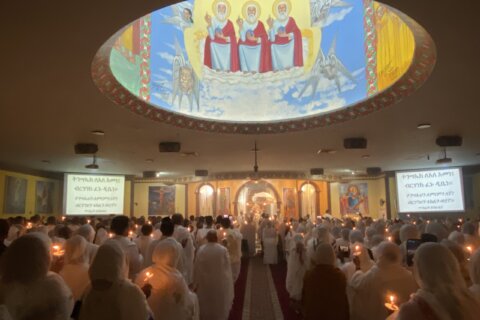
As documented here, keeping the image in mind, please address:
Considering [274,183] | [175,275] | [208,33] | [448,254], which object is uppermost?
[208,33]

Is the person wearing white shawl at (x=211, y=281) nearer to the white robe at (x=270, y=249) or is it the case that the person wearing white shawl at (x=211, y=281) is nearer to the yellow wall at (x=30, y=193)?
the white robe at (x=270, y=249)

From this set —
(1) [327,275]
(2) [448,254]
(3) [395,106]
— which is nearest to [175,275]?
(1) [327,275]

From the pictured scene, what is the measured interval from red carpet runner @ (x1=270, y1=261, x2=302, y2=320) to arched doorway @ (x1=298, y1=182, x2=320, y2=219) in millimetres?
8043

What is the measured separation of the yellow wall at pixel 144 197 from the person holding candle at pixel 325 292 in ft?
62.6

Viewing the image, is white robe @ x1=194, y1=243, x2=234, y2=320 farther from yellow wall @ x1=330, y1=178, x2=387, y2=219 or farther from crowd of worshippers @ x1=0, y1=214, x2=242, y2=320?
yellow wall @ x1=330, y1=178, x2=387, y2=219

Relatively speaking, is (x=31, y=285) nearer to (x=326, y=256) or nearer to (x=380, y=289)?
(x=326, y=256)

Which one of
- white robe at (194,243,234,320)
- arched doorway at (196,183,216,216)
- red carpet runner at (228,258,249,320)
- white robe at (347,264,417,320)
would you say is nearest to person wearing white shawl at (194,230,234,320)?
white robe at (194,243,234,320)

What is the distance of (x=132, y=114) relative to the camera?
26.2 feet

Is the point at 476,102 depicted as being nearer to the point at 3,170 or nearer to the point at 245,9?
the point at 245,9

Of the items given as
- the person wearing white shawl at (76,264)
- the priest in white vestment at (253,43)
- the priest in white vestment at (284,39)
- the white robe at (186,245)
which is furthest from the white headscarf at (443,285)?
the priest in white vestment at (253,43)

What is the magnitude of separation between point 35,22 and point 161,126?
16.3ft

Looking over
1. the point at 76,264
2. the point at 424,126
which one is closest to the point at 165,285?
the point at 76,264

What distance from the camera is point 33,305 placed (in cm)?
242

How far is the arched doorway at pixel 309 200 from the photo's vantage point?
21.4 metres
